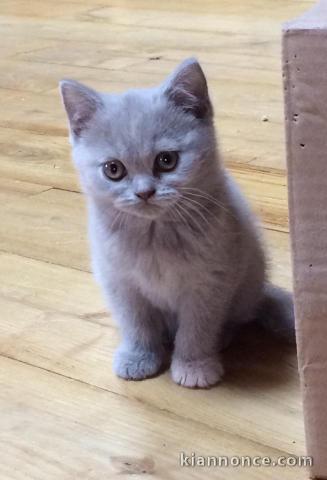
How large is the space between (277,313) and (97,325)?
269 millimetres

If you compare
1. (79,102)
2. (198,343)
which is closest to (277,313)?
(198,343)

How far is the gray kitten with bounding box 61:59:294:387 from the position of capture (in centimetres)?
100

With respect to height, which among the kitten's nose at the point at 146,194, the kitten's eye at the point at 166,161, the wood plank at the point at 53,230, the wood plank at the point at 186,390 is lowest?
the wood plank at the point at 53,230

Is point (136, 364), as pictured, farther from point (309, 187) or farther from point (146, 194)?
point (309, 187)

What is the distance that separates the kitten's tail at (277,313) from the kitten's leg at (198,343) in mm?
107

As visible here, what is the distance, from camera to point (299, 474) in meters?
0.92

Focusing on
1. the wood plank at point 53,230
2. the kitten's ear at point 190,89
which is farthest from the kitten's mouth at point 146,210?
the wood plank at point 53,230

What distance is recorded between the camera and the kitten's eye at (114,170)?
101cm

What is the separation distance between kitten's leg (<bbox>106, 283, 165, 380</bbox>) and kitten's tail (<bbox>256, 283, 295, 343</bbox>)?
0.16 metres

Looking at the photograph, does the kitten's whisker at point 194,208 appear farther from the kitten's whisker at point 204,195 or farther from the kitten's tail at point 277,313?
the kitten's tail at point 277,313

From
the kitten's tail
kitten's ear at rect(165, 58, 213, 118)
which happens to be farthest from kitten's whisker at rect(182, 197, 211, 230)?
the kitten's tail

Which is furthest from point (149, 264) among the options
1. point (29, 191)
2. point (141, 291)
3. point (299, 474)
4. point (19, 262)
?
point (29, 191)

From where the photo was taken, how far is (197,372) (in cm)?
109

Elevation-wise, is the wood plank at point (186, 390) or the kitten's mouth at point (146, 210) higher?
the kitten's mouth at point (146, 210)
